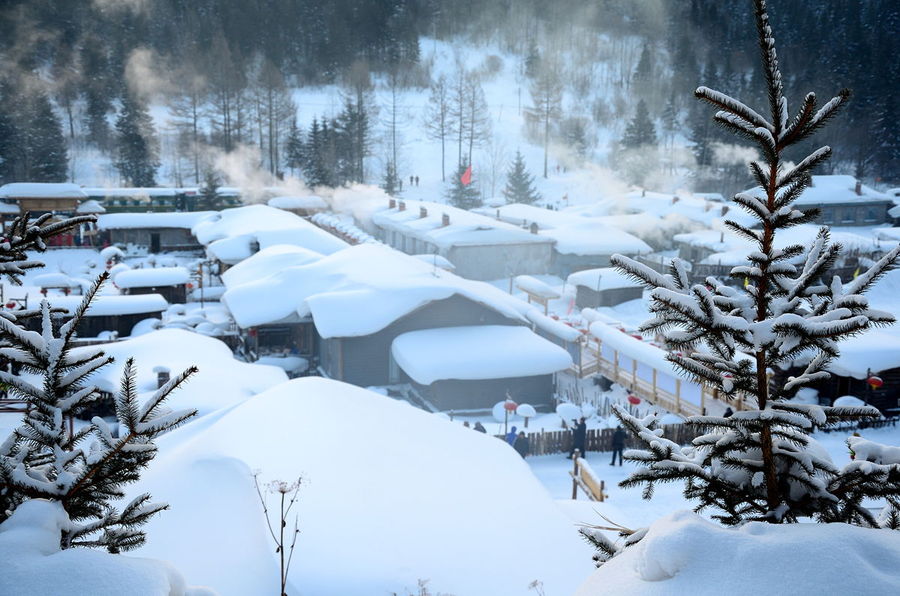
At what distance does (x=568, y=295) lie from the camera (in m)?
37.8

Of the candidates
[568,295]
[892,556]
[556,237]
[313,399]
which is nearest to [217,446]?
[313,399]

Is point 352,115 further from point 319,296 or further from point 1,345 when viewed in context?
point 1,345

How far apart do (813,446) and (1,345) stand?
523 cm

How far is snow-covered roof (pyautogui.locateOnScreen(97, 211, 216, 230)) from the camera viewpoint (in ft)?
146

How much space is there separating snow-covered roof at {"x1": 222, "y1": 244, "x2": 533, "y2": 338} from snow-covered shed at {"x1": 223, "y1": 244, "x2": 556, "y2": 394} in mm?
32

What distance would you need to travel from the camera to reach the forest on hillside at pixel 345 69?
227 ft

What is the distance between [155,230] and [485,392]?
3348cm

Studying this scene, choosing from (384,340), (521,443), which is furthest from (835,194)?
(521,443)

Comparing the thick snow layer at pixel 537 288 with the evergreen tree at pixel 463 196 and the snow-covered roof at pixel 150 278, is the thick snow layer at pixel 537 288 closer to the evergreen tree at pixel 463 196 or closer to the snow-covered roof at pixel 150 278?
the snow-covered roof at pixel 150 278

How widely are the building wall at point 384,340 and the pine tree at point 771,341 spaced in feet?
61.4

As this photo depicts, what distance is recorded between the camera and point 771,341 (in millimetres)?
3654

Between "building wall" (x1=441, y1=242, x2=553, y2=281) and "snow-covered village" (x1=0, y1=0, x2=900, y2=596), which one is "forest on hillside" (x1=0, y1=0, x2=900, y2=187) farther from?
"building wall" (x1=441, y1=242, x2=553, y2=281)

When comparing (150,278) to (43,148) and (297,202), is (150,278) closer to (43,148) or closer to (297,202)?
(297,202)

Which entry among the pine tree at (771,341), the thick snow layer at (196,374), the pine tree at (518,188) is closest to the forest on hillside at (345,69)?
the pine tree at (518,188)
